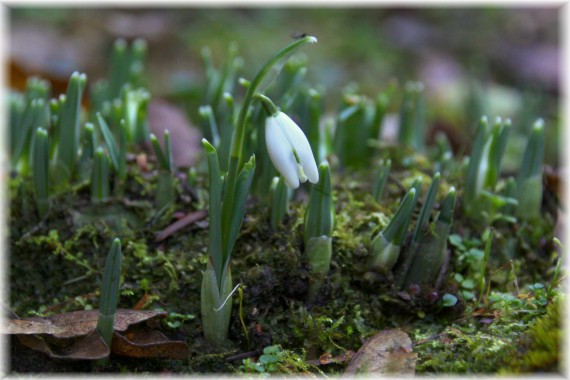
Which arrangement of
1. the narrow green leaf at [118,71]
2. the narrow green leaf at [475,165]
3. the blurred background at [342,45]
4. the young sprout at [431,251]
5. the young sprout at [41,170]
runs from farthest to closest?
the blurred background at [342,45], the narrow green leaf at [118,71], the narrow green leaf at [475,165], the young sprout at [41,170], the young sprout at [431,251]

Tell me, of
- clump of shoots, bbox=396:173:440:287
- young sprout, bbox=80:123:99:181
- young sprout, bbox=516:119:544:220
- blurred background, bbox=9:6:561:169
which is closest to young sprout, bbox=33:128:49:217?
young sprout, bbox=80:123:99:181

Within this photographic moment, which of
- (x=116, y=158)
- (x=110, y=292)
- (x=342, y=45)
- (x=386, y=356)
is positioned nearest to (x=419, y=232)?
(x=386, y=356)

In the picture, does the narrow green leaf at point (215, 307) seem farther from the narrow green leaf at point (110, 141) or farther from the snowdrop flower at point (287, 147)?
the narrow green leaf at point (110, 141)

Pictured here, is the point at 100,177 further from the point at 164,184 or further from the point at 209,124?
the point at 209,124

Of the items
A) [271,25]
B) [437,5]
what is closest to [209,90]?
[271,25]

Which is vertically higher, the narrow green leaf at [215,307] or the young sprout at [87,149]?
the young sprout at [87,149]

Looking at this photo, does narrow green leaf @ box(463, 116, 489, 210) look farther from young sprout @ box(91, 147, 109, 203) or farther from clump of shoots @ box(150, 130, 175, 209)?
young sprout @ box(91, 147, 109, 203)

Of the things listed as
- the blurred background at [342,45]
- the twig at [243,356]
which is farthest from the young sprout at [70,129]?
the blurred background at [342,45]
